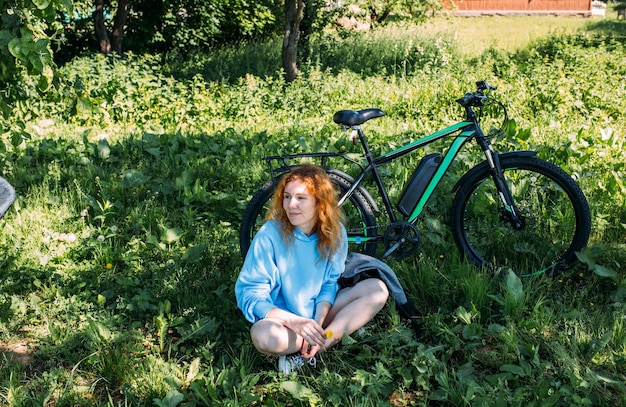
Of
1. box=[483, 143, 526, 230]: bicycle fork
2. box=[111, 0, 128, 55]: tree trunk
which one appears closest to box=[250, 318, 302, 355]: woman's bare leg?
box=[483, 143, 526, 230]: bicycle fork

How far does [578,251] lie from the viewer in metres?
3.83

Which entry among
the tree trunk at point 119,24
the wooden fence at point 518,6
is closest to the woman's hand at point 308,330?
the tree trunk at point 119,24

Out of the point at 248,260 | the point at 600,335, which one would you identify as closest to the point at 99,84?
the point at 248,260

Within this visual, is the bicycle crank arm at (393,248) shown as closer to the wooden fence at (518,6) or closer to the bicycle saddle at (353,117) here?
the bicycle saddle at (353,117)

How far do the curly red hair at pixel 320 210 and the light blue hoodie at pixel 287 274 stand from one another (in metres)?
0.04

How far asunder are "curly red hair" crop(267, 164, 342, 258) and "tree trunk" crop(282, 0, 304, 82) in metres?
8.19

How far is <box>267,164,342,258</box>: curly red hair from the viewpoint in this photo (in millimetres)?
3250

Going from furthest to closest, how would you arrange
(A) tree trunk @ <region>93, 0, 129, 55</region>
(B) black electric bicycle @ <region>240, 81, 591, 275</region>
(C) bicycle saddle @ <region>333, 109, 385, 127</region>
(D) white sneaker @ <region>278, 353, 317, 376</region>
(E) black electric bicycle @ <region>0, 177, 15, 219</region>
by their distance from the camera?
(A) tree trunk @ <region>93, 0, 129, 55</region> → (B) black electric bicycle @ <region>240, 81, 591, 275</region> → (C) bicycle saddle @ <region>333, 109, 385, 127</region> → (D) white sneaker @ <region>278, 353, 317, 376</region> → (E) black electric bicycle @ <region>0, 177, 15, 219</region>

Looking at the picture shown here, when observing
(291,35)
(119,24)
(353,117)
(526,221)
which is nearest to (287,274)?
(353,117)

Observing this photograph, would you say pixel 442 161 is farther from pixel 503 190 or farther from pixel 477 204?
pixel 477 204

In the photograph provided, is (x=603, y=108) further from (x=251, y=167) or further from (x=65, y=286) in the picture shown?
(x=65, y=286)

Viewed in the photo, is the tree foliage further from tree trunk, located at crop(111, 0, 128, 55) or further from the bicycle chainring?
tree trunk, located at crop(111, 0, 128, 55)

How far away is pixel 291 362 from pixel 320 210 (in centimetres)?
78

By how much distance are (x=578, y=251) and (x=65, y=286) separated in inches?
124
